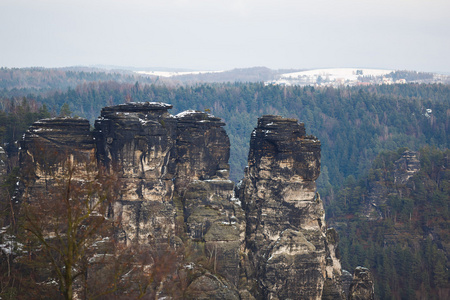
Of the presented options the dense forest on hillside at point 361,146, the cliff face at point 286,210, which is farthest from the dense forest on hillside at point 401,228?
the cliff face at point 286,210

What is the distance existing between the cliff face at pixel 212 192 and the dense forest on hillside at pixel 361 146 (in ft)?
65.3

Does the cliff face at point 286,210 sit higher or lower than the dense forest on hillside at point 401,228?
higher

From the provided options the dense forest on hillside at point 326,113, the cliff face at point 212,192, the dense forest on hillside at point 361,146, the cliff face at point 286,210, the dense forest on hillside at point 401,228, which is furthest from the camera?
the dense forest on hillside at point 326,113

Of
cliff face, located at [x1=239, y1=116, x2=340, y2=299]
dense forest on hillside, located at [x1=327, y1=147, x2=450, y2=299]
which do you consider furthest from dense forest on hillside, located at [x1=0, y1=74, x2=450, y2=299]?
cliff face, located at [x1=239, y1=116, x2=340, y2=299]

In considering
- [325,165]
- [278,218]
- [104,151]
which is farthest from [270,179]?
[325,165]

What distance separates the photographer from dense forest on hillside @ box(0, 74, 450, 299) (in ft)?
276

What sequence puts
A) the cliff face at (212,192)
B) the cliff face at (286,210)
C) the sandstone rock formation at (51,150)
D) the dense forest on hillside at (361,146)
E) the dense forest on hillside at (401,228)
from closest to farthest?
the sandstone rock formation at (51,150) → the cliff face at (212,192) → the cliff face at (286,210) → the dense forest on hillside at (401,228) → the dense forest on hillside at (361,146)

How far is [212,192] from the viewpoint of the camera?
53938 millimetres

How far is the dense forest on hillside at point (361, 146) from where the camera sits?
84.1 m

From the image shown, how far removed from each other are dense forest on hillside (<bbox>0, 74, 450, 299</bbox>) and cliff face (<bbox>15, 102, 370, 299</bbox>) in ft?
65.3

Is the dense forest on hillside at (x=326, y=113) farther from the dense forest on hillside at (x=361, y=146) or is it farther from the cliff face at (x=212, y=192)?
the cliff face at (x=212, y=192)

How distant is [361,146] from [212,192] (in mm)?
119627

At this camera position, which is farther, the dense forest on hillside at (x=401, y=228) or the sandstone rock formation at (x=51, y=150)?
the dense forest on hillside at (x=401, y=228)

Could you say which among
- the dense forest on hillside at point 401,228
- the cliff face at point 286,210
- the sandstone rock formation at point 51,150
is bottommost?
the dense forest on hillside at point 401,228
